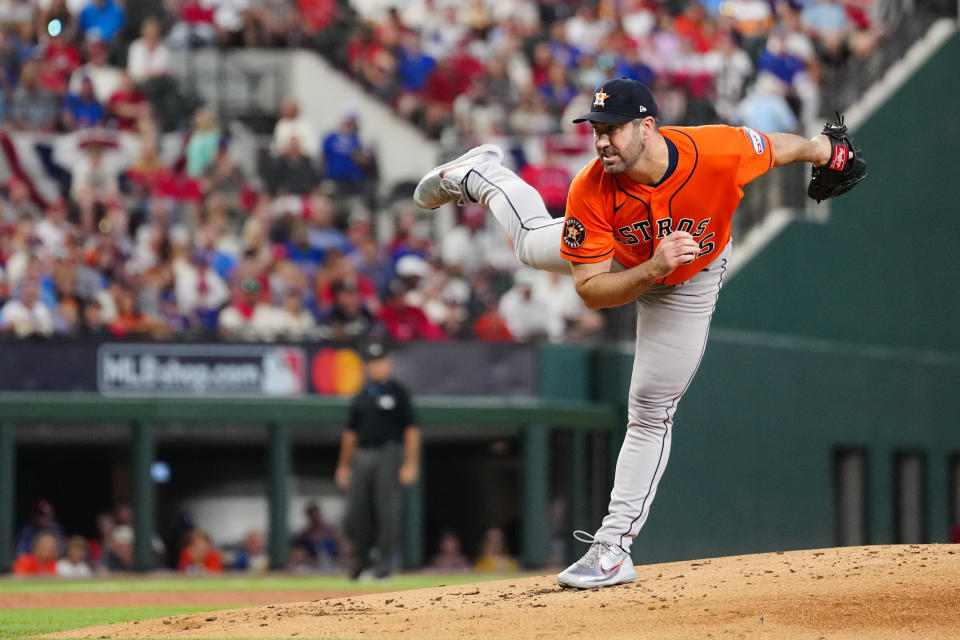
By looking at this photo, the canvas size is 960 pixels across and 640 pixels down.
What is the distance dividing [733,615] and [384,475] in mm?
6051

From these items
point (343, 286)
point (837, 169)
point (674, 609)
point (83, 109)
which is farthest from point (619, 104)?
point (83, 109)

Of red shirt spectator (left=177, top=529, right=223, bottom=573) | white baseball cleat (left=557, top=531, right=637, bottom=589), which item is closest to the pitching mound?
white baseball cleat (left=557, top=531, right=637, bottom=589)

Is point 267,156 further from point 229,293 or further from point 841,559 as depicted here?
point 841,559

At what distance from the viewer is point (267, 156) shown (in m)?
16.8

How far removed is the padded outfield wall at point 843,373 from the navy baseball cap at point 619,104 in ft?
28.9

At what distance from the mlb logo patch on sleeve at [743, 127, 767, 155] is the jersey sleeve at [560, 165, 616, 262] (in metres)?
0.73

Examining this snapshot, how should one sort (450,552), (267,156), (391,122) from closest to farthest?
(450,552), (267,156), (391,122)

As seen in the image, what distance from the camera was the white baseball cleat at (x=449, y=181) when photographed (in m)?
8.38

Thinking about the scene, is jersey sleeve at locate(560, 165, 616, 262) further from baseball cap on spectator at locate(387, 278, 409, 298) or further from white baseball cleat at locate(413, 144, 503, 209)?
baseball cap on spectator at locate(387, 278, 409, 298)

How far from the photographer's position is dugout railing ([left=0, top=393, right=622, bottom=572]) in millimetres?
14406

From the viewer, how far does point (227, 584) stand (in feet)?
41.8

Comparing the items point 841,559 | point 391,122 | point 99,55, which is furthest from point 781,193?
point 841,559

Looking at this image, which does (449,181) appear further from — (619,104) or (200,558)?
(200,558)

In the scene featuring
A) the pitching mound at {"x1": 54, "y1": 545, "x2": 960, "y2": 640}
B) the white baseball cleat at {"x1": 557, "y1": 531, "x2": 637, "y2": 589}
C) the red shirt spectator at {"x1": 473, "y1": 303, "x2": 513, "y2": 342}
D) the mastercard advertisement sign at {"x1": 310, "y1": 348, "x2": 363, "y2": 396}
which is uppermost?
the red shirt spectator at {"x1": 473, "y1": 303, "x2": 513, "y2": 342}
